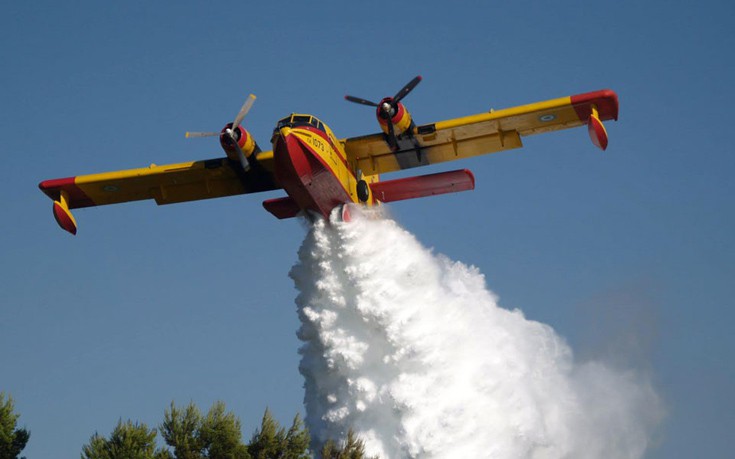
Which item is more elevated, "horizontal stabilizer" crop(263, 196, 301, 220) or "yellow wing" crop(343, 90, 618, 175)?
"yellow wing" crop(343, 90, 618, 175)

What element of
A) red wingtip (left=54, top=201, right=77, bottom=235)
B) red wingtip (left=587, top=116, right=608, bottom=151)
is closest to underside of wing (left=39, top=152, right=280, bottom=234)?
red wingtip (left=54, top=201, right=77, bottom=235)

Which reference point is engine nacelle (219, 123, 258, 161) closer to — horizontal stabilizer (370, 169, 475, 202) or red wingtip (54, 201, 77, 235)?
horizontal stabilizer (370, 169, 475, 202)

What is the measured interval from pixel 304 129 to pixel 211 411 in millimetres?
8242

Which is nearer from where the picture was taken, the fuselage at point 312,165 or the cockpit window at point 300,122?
the fuselage at point 312,165

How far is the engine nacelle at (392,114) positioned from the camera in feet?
104

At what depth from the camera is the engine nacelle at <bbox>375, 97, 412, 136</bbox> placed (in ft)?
104

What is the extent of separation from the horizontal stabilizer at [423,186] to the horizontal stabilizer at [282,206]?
210 cm

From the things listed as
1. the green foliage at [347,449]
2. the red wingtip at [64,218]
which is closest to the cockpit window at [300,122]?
the red wingtip at [64,218]

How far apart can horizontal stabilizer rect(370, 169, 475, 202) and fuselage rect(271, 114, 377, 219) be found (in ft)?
1.58

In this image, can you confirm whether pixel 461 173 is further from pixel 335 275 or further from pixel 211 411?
pixel 211 411

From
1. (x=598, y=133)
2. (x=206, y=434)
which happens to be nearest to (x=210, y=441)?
(x=206, y=434)

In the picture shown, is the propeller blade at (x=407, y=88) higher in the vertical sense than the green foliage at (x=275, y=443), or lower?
higher

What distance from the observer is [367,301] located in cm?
3406

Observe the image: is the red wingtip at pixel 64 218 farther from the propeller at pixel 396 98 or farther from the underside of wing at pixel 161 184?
the propeller at pixel 396 98
